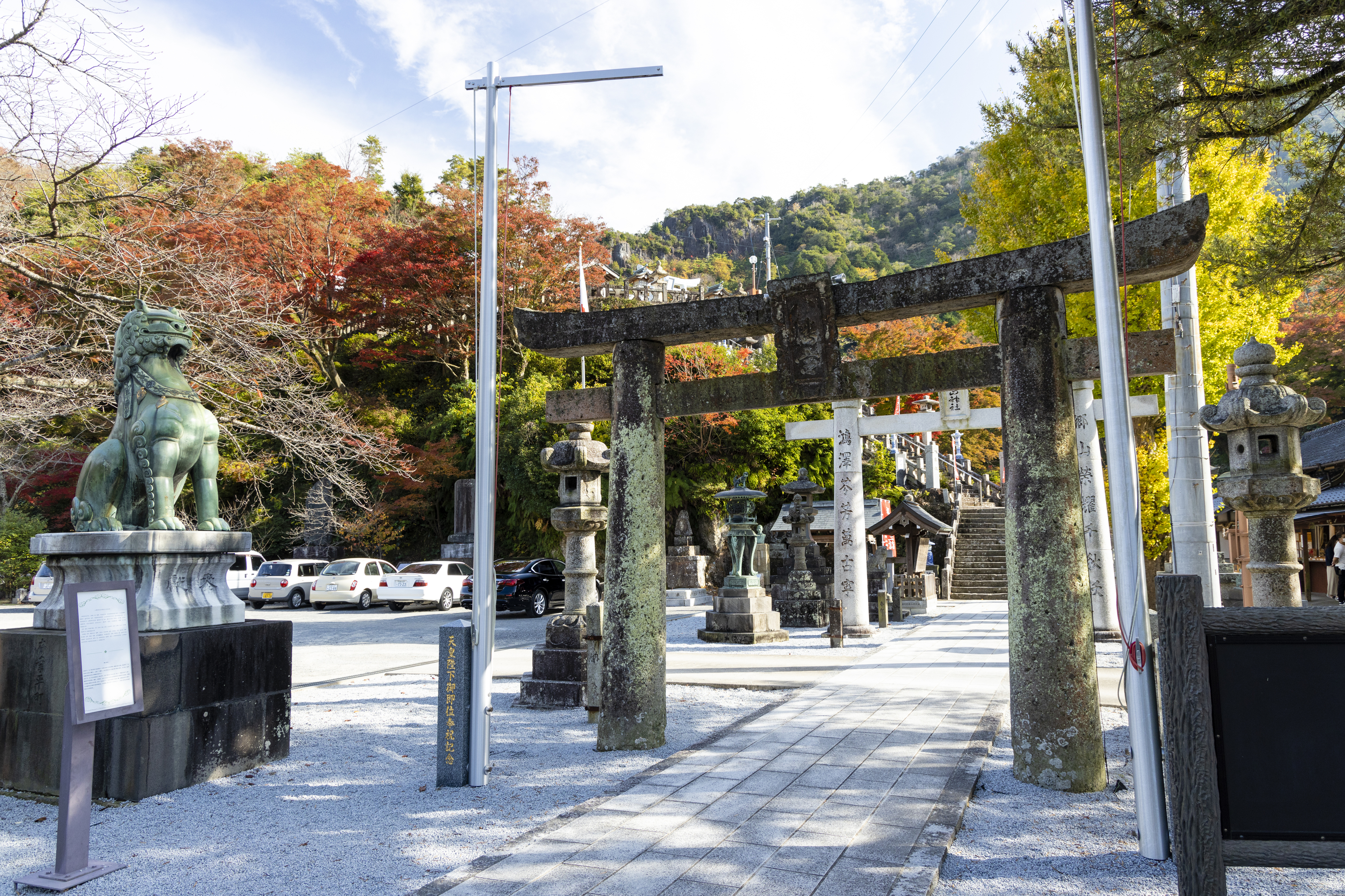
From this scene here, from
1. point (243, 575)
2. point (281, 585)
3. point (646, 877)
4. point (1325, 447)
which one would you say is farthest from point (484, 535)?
point (243, 575)

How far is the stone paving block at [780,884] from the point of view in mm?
3232

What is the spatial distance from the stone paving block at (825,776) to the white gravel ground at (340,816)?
1.08 m

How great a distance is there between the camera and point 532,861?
3600 mm

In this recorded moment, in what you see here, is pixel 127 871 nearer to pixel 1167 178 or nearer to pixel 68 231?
pixel 68 231

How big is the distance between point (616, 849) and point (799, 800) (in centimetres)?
124

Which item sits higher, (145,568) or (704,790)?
(145,568)

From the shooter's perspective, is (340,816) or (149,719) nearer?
(340,816)

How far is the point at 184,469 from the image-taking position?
567 cm

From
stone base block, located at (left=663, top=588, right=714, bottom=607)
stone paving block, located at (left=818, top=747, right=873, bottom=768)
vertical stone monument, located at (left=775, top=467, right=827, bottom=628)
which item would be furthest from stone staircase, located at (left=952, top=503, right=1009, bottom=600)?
stone paving block, located at (left=818, top=747, right=873, bottom=768)

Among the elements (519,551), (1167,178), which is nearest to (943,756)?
(1167,178)

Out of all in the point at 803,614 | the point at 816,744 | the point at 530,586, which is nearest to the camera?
the point at 816,744

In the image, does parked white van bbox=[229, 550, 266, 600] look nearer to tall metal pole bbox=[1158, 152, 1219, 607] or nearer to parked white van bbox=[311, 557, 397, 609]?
parked white van bbox=[311, 557, 397, 609]

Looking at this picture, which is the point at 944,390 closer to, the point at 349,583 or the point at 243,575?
the point at 349,583

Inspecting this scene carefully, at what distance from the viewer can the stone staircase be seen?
21.8 m
